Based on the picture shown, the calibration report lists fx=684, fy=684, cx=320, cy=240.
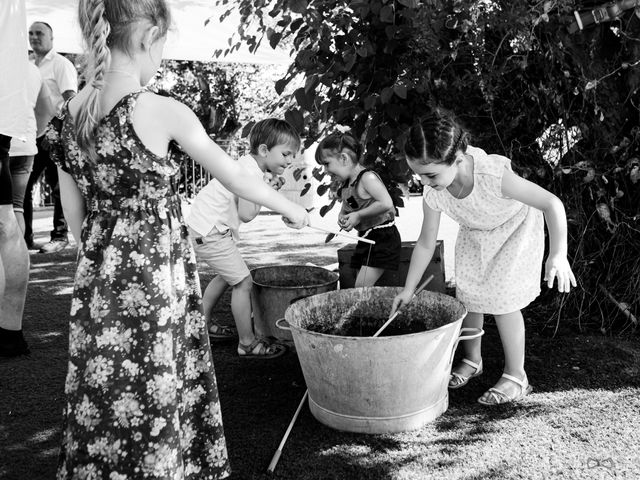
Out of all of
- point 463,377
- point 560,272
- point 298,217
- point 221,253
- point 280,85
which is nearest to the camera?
point 298,217

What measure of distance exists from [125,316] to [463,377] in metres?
1.54

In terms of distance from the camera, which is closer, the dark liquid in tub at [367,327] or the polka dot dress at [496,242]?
the polka dot dress at [496,242]

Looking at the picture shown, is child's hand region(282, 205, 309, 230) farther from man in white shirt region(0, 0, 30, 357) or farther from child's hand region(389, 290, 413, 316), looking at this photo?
man in white shirt region(0, 0, 30, 357)

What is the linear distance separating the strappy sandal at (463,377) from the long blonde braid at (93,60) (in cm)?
170

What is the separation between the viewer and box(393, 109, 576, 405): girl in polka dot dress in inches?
96.2

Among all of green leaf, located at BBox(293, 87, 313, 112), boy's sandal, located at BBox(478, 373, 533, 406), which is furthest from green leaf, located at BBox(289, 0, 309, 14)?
boy's sandal, located at BBox(478, 373, 533, 406)

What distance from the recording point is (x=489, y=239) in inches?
104

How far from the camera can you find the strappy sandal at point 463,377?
275 centimetres

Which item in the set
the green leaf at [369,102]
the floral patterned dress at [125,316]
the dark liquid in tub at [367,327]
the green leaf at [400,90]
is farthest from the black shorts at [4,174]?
the green leaf at [400,90]

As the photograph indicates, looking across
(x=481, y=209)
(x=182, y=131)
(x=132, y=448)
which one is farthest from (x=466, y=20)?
(x=132, y=448)

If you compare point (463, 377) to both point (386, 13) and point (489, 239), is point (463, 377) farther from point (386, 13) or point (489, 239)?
point (386, 13)

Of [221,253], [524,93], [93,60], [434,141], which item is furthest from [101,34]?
[524,93]

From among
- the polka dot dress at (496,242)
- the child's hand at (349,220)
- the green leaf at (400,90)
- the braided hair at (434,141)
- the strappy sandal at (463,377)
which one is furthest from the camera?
the child's hand at (349,220)

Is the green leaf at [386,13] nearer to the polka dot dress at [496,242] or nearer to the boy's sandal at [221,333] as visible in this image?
the polka dot dress at [496,242]
